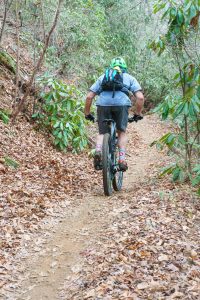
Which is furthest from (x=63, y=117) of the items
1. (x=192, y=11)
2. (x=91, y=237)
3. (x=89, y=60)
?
(x=89, y=60)

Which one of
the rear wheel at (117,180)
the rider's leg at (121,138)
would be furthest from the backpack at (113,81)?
the rear wheel at (117,180)

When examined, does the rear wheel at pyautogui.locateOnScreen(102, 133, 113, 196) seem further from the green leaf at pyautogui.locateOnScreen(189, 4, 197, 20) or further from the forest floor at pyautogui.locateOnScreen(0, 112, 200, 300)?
the green leaf at pyautogui.locateOnScreen(189, 4, 197, 20)

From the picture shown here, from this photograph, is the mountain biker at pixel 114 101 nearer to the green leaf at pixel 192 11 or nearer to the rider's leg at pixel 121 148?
the rider's leg at pixel 121 148

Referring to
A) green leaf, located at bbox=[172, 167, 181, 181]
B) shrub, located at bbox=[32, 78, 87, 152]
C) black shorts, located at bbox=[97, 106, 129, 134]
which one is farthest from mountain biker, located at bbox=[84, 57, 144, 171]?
shrub, located at bbox=[32, 78, 87, 152]

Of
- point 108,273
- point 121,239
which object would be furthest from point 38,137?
point 108,273

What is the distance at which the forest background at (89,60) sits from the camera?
646 cm

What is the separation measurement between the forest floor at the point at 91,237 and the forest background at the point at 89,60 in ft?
3.33

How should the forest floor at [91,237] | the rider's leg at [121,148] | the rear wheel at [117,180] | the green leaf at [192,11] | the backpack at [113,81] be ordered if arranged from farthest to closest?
the rear wheel at [117,180]
the rider's leg at [121,148]
the backpack at [113,81]
the green leaf at [192,11]
the forest floor at [91,237]

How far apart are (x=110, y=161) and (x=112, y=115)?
32.8 inches

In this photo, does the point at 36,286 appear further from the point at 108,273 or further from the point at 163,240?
the point at 163,240

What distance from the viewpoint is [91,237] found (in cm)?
514

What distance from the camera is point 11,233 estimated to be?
5.17 meters

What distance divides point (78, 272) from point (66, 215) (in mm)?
1885

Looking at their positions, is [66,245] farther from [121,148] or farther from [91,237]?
[121,148]
